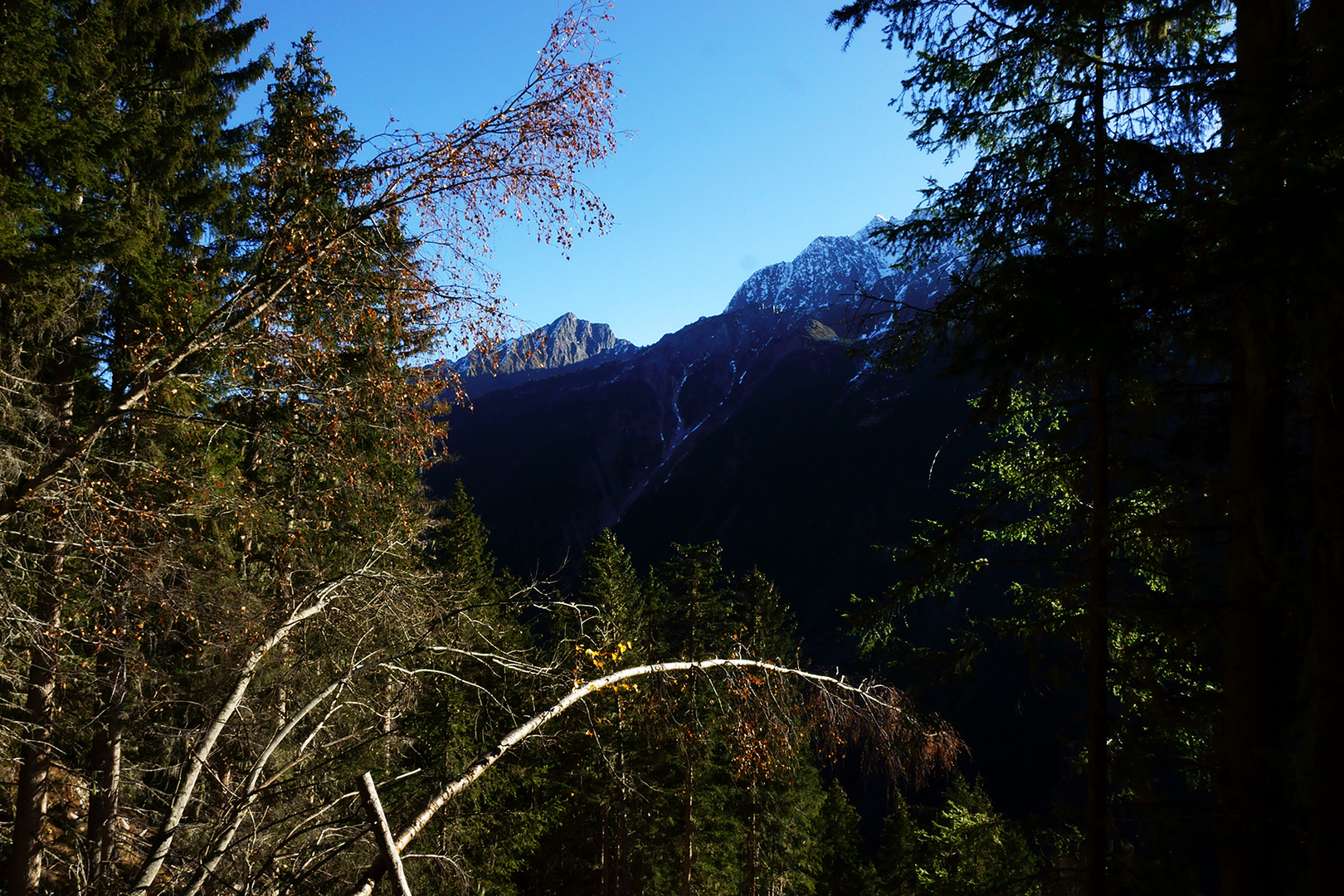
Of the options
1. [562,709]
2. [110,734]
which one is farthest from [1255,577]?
[110,734]

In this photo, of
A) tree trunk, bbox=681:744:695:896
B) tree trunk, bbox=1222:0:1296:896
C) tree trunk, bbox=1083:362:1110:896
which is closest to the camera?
tree trunk, bbox=1222:0:1296:896

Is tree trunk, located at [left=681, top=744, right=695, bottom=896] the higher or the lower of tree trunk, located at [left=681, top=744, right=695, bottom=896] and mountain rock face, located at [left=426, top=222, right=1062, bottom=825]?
the lower

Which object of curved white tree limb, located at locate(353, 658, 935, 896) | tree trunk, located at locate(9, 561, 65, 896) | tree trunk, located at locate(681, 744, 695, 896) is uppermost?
curved white tree limb, located at locate(353, 658, 935, 896)

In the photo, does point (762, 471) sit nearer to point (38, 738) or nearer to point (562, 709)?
point (38, 738)

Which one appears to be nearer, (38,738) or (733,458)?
(38,738)

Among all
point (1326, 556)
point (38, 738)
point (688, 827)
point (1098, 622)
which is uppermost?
point (1326, 556)

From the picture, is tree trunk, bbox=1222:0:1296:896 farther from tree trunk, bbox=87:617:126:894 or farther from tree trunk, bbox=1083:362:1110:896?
tree trunk, bbox=87:617:126:894

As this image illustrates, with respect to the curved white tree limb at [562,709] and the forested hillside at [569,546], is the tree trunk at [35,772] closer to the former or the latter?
the forested hillside at [569,546]

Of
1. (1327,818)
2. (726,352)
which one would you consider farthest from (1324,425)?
(726,352)

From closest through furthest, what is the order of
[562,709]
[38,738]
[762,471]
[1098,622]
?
[562,709]
[1098,622]
[38,738]
[762,471]

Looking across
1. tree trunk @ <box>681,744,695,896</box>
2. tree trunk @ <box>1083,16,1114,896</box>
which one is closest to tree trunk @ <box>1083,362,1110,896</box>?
tree trunk @ <box>1083,16,1114,896</box>

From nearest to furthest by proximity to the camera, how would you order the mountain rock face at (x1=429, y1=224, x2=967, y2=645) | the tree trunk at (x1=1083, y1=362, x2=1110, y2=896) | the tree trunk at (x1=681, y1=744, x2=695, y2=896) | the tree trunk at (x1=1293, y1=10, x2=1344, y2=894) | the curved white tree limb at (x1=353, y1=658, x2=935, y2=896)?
1. the tree trunk at (x1=1293, y1=10, x2=1344, y2=894)
2. the curved white tree limb at (x1=353, y1=658, x2=935, y2=896)
3. the tree trunk at (x1=1083, y1=362, x2=1110, y2=896)
4. the tree trunk at (x1=681, y1=744, x2=695, y2=896)
5. the mountain rock face at (x1=429, y1=224, x2=967, y2=645)

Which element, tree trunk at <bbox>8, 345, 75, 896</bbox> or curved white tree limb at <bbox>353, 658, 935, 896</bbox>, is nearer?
curved white tree limb at <bbox>353, 658, 935, 896</bbox>

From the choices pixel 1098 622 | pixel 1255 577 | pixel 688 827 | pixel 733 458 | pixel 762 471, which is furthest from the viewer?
pixel 733 458
